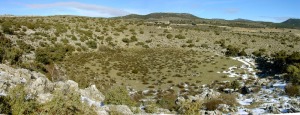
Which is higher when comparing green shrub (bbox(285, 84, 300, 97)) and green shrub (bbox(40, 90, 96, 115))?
green shrub (bbox(40, 90, 96, 115))

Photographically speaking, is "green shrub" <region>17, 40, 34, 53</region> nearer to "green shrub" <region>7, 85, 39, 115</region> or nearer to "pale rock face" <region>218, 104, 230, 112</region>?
"pale rock face" <region>218, 104, 230, 112</region>

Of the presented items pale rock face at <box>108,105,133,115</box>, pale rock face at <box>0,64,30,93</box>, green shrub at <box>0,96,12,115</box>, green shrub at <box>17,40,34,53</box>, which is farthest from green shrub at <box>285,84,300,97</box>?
green shrub at <box>17,40,34,53</box>

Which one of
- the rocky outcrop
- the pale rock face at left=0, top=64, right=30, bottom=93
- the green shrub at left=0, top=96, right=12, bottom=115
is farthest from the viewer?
the rocky outcrop

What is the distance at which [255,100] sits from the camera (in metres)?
22.5

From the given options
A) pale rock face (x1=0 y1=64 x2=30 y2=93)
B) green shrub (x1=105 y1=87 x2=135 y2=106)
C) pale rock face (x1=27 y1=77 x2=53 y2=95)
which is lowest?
green shrub (x1=105 y1=87 x2=135 y2=106)

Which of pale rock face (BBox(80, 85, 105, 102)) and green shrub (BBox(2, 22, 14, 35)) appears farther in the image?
green shrub (BBox(2, 22, 14, 35))

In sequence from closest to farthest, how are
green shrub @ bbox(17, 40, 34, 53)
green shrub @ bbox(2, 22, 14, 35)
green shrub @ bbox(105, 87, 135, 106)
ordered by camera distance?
green shrub @ bbox(105, 87, 135, 106) < green shrub @ bbox(17, 40, 34, 53) < green shrub @ bbox(2, 22, 14, 35)

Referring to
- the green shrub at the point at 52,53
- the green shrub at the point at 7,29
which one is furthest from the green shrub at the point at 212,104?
the green shrub at the point at 7,29

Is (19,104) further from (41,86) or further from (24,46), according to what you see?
(24,46)

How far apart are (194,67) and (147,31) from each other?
25243 millimetres

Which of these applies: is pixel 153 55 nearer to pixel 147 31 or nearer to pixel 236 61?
→ pixel 236 61

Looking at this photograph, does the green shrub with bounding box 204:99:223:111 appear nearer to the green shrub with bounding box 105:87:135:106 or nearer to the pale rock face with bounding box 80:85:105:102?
the green shrub with bounding box 105:87:135:106

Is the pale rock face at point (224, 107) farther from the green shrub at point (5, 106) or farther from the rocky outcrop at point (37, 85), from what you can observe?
the green shrub at point (5, 106)

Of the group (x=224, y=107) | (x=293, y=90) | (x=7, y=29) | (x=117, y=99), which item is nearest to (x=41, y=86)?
(x=117, y=99)
